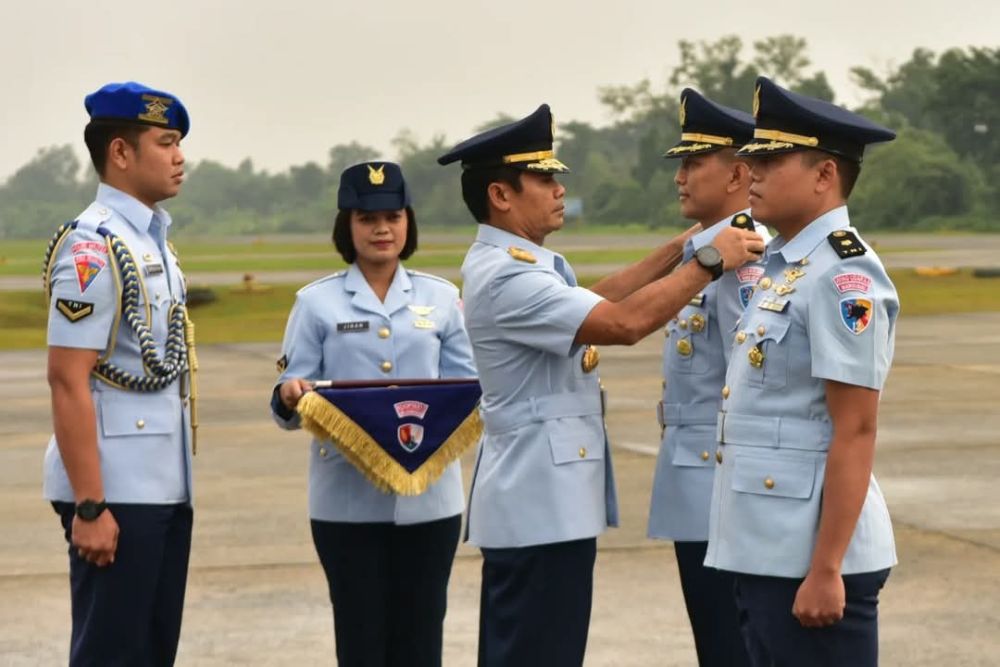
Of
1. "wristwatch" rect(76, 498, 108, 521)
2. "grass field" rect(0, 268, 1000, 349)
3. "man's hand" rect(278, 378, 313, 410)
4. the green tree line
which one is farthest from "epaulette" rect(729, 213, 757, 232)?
the green tree line

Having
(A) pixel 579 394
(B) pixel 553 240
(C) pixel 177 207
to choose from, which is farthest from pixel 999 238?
(C) pixel 177 207

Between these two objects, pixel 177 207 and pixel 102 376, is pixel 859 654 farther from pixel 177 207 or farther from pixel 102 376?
pixel 177 207

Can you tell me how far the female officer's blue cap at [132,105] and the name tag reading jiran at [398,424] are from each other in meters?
0.88

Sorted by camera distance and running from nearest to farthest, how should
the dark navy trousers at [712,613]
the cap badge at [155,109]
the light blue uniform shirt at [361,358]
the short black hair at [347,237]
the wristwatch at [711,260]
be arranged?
the wristwatch at [711,260] → the cap badge at [155,109] → the dark navy trousers at [712,613] → the light blue uniform shirt at [361,358] → the short black hair at [347,237]

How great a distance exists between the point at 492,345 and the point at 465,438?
71cm

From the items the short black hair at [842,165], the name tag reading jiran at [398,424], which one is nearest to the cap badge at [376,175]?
the name tag reading jiran at [398,424]

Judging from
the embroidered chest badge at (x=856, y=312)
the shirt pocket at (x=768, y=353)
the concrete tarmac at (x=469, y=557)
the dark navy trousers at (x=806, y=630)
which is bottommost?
the concrete tarmac at (x=469, y=557)

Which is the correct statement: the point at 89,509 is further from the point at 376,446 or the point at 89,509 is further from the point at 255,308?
the point at 255,308

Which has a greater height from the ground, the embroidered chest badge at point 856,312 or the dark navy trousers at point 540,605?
the embroidered chest badge at point 856,312

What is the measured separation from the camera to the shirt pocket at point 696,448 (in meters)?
4.82

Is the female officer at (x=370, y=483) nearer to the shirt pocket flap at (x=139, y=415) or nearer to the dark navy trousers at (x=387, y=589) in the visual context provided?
the dark navy trousers at (x=387, y=589)

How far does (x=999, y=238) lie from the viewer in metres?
62.4

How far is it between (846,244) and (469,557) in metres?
4.51

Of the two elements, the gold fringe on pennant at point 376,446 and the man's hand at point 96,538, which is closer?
the man's hand at point 96,538
